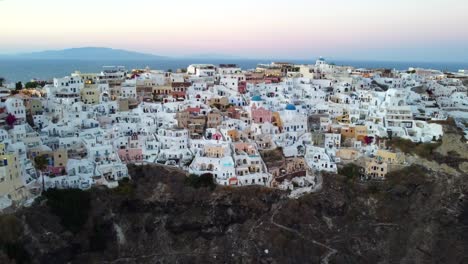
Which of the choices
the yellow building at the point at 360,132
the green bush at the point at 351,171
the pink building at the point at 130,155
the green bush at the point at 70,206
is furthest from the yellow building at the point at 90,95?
the yellow building at the point at 360,132

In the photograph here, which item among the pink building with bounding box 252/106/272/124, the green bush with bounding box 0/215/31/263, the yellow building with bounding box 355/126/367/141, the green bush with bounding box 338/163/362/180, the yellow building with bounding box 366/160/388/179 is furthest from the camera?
the pink building with bounding box 252/106/272/124

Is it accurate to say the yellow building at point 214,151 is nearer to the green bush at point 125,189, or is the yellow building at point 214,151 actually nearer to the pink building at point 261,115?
the green bush at point 125,189

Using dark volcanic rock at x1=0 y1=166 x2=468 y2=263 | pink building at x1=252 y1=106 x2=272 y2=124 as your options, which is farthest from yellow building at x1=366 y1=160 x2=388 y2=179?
pink building at x1=252 y1=106 x2=272 y2=124

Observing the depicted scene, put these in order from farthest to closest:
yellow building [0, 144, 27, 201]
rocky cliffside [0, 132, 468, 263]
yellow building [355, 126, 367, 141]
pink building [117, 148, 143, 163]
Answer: yellow building [355, 126, 367, 141], pink building [117, 148, 143, 163], rocky cliffside [0, 132, 468, 263], yellow building [0, 144, 27, 201]

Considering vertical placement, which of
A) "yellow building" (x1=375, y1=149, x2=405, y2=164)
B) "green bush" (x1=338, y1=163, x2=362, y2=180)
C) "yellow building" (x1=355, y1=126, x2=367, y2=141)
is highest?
"yellow building" (x1=355, y1=126, x2=367, y2=141)

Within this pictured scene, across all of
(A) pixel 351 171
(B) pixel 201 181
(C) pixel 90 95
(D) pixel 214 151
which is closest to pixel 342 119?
(A) pixel 351 171

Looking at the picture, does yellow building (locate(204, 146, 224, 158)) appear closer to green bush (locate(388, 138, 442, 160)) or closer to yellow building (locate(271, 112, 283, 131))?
yellow building (locate(271, 112, 283, 131))
